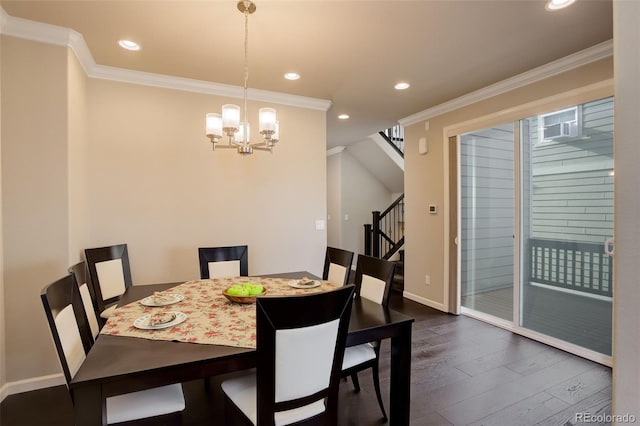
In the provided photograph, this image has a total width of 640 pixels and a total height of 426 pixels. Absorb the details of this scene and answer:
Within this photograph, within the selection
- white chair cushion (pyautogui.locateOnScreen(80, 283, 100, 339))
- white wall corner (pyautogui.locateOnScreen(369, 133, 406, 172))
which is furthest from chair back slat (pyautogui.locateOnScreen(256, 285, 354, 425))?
white wall corner (pyautogui.locateOnScreen(369, 133, 406, 172))

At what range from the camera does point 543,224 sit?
321 centimetres

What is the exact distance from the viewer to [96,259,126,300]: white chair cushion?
2.54 meters

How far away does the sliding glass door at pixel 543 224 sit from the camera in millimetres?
2787

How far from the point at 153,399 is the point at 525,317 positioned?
3.54 meters

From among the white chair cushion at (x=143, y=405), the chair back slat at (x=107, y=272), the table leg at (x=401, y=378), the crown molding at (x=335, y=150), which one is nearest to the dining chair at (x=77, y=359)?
the white chair cushion at (x=143, y=405)

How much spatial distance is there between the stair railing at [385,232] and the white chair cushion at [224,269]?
3.82 meters

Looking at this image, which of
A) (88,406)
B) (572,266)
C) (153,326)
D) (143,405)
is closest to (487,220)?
(572,266)

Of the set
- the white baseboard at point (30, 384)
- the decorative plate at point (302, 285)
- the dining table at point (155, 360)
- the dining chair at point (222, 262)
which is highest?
the dining chair at point (222, 262)

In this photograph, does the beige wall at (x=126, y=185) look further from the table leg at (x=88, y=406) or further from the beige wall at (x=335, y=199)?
the beige wall at (x=335, y=199)

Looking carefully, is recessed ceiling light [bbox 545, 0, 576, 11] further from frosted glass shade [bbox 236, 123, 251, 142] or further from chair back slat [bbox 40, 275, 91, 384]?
chair back slat [bbox 40, 275, 91, 384]

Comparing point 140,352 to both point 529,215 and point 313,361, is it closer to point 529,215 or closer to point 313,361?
point 313,361

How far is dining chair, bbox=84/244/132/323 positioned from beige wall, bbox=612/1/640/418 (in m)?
2.80

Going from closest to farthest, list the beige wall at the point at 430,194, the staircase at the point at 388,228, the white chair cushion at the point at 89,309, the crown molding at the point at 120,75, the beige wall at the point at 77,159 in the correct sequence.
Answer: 1. the white chair cushion at the point at 89,309
2. the crown molding at the point at 120,75
3. the beige wall at the point at 77,159
4. the beige wall at the point at 430,194
5. the staircase at the point at 388,228

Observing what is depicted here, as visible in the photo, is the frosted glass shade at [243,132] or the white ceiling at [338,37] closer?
the white ceiling at [338,37]
